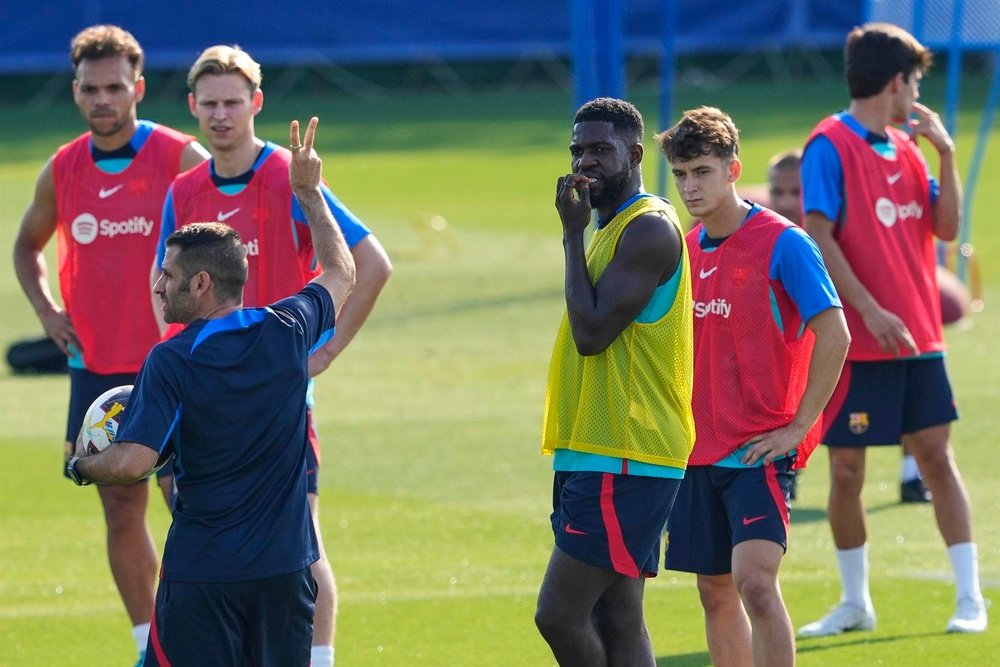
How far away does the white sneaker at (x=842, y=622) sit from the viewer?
7.39 metres

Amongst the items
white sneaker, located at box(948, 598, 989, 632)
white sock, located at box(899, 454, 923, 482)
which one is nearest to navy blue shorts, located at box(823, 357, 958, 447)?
white sneaker, located at box(948, 598, 989, 632)

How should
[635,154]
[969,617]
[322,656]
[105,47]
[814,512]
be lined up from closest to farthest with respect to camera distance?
[635,154] < [322,656] < [105,47] < [969,617] < [814,512]

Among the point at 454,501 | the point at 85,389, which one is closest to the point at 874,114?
the point at 85,389

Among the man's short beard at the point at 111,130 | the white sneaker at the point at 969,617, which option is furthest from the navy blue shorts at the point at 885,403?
the man's short beard at the point at 111,130

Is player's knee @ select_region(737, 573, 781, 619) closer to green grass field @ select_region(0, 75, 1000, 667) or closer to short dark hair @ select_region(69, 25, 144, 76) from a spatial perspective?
green grass field @ select_region(0, 75, 1000, 667)

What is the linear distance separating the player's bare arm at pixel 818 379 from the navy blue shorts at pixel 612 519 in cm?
66

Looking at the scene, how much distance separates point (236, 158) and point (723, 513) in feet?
7.70

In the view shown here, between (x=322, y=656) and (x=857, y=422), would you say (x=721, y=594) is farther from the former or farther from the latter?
(x=857, y=422)

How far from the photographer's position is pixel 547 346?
15984 millimetres

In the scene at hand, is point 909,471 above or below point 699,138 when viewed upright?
below

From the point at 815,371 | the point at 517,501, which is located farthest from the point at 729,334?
the point at 517,501

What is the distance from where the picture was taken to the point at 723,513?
604cm

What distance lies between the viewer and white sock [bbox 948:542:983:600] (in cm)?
741

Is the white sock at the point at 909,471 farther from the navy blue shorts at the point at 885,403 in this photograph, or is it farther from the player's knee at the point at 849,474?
the player's knee at the point at 849,474
